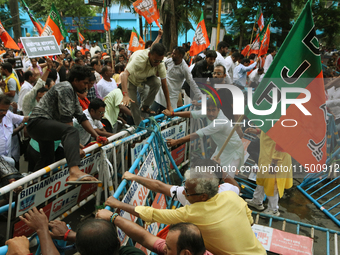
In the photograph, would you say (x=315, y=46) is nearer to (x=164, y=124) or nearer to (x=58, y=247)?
(x=164, y=124)

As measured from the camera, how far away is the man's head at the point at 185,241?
184 cm

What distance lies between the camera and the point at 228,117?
470 centimetres

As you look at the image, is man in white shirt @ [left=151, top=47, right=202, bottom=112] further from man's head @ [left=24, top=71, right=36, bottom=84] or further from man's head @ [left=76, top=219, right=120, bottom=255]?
man's head @ [left=76, top=219, right=120, bottom=255]

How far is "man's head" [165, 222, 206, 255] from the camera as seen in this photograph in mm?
1843

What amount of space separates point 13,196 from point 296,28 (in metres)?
3.55

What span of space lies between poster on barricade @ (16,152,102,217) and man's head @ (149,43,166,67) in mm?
1948

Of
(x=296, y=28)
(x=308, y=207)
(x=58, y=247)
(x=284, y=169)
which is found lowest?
(x=308, y=207)

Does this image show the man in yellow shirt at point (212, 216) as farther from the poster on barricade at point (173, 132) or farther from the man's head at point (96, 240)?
the poster on barricade at point (173, 132)

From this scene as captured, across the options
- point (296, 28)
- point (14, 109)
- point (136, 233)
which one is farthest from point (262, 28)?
point (136, 233)

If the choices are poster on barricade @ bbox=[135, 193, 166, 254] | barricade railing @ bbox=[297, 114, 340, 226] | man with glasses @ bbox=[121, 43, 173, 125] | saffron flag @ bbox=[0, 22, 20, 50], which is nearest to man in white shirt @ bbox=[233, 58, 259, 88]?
barricade railing @ bbox=[297, 114, 340, 226]

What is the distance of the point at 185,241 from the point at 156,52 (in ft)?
10.6

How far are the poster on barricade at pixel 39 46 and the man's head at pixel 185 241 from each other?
476 cm

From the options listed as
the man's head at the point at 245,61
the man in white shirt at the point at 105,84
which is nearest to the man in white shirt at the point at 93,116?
the man in white shirt at the point at 105,84

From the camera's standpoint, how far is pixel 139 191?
3.02 m
